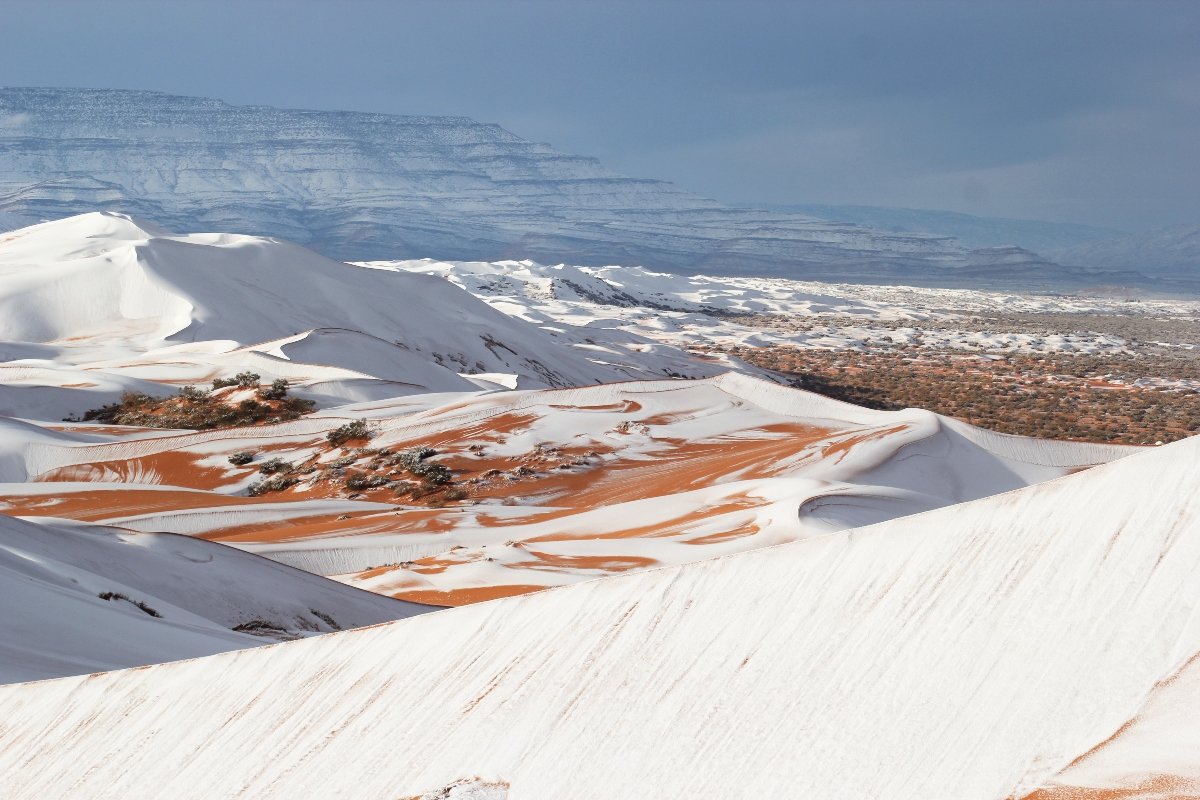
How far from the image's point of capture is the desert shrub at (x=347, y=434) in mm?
17891

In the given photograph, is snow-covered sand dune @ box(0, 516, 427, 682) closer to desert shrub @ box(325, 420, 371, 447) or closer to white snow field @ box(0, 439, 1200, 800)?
white snow field @ box(0, 439, 1200, 800)

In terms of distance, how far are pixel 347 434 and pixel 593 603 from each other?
49.5ft

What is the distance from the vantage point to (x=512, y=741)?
10.0 feet

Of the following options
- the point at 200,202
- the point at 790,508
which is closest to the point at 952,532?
the point at 790,508

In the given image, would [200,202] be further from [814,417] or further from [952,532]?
[952,532]

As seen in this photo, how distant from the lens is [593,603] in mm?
3438

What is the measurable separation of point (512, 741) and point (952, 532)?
132cm

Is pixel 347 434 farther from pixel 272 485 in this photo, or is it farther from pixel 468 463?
pixel 468 463

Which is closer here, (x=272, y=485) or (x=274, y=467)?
(x=272, y=485)

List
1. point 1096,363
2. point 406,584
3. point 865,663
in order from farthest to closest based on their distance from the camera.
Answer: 1. point 1096,363
2. point 406,584
3. point 865,663

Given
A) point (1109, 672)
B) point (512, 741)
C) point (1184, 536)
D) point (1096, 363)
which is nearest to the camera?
point (1109, 672)

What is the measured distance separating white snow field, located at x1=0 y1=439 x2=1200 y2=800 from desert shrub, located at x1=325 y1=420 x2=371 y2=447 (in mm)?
14133

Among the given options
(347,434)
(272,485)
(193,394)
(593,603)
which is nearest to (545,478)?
(347,434)

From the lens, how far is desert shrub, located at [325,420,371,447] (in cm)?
1789
